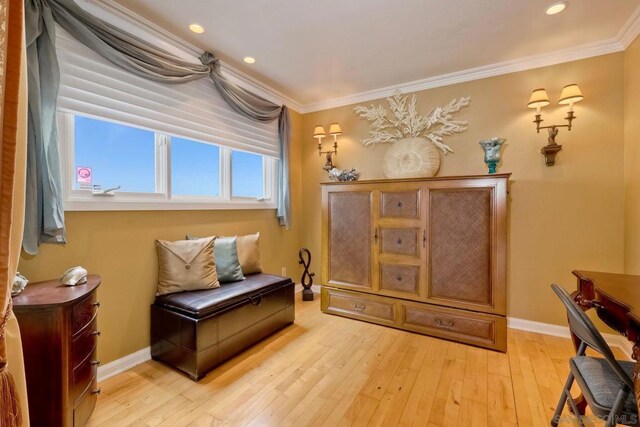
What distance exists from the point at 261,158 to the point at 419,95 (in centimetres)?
201

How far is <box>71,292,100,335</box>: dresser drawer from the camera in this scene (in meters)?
1.37

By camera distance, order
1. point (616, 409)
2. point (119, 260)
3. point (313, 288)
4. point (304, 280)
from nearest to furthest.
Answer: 1. point (616, 409)
2. point (119, 260)
3. point (304, 280)
4. point (313, 288)

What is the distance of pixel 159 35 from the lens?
2.20m

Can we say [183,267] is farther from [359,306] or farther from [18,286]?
[359,306]

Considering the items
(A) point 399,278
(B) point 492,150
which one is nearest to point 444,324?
(A) point 399,278

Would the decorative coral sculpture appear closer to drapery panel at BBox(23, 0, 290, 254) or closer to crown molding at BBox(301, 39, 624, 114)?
crown molding at BBox(301, 39, 624, 114)

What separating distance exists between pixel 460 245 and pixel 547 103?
4.88ft

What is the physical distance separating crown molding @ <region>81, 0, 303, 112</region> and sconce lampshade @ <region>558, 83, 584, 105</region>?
291 centimetres

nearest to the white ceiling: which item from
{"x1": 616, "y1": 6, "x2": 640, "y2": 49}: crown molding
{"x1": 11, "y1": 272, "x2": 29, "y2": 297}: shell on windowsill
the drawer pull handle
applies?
{"x1": 616, "y1": 6, "x2": 640, "y2": 49}: crown molding

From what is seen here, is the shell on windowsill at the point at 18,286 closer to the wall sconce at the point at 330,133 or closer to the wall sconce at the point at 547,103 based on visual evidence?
the wall sconce at the point at 330,133

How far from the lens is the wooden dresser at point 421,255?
2.34 m

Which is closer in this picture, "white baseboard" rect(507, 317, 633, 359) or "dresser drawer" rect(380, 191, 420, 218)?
"white baseboard" rect(507, 317, 633, 359)

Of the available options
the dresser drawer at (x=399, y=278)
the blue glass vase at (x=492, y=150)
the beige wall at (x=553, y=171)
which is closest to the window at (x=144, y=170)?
the dresser drawer at (x=399, y=278)

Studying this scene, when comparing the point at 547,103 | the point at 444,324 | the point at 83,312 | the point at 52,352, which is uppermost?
the point at 547,103
